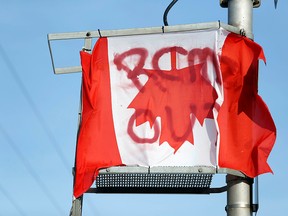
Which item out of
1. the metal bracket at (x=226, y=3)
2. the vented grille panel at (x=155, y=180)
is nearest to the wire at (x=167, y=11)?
the metal bracket at (x=226, y=3)

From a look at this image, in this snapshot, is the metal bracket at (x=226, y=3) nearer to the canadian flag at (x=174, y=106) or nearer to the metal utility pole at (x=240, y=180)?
the metal utility pole at (x=240, y=180)

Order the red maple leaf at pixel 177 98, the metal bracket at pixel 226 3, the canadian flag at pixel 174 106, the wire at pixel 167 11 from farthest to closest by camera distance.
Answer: the wire at pixel 167 11 < the metal bracket at pixel 226 3 < the red maple leaf at pixel 177 98 < the canadian flag at pixel 174 106

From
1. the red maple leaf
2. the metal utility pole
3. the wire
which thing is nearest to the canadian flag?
the red maple leaf

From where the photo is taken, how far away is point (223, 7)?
8.21 metres

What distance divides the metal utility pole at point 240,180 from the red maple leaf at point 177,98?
0.49m

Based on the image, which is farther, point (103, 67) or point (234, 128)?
point (103, 67)

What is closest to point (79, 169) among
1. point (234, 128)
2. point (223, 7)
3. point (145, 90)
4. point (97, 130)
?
point (97, 130)

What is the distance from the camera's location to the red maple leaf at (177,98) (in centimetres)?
786

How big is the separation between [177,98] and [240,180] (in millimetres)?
1193

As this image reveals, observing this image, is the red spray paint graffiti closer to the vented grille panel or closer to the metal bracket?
the vented grille panel

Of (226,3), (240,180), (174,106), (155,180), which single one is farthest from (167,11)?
(240,180)

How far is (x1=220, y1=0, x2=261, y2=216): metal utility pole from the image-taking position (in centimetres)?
740

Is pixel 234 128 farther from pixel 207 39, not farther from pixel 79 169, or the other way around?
pixel 79 169

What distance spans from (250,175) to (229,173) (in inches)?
9.3
